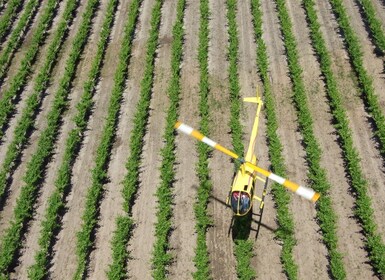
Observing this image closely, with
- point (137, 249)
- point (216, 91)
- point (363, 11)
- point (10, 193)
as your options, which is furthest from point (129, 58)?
point (363, 11)

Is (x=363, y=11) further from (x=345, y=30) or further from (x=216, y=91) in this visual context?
(x=216, y=91)

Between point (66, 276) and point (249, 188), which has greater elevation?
point (249, 188)

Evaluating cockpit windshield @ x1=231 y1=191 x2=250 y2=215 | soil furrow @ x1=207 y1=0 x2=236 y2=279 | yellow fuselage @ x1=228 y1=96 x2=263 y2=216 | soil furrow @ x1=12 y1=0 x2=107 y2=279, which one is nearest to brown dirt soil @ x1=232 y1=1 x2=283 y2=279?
soil furrow @ x1=207 y1=0 x2=236 y2=279

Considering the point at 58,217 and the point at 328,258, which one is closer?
the point at 328,258

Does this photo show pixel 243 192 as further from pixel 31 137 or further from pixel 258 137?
pixel 31 137

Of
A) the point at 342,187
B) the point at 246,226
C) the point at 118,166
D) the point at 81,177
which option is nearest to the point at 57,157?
the point at 81,177

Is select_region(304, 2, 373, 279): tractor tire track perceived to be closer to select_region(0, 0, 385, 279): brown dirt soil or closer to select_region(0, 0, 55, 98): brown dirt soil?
select_region(0, 0, 385, 279): brown dirt soil

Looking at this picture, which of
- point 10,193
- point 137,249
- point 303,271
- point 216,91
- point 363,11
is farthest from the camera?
point 363,11
